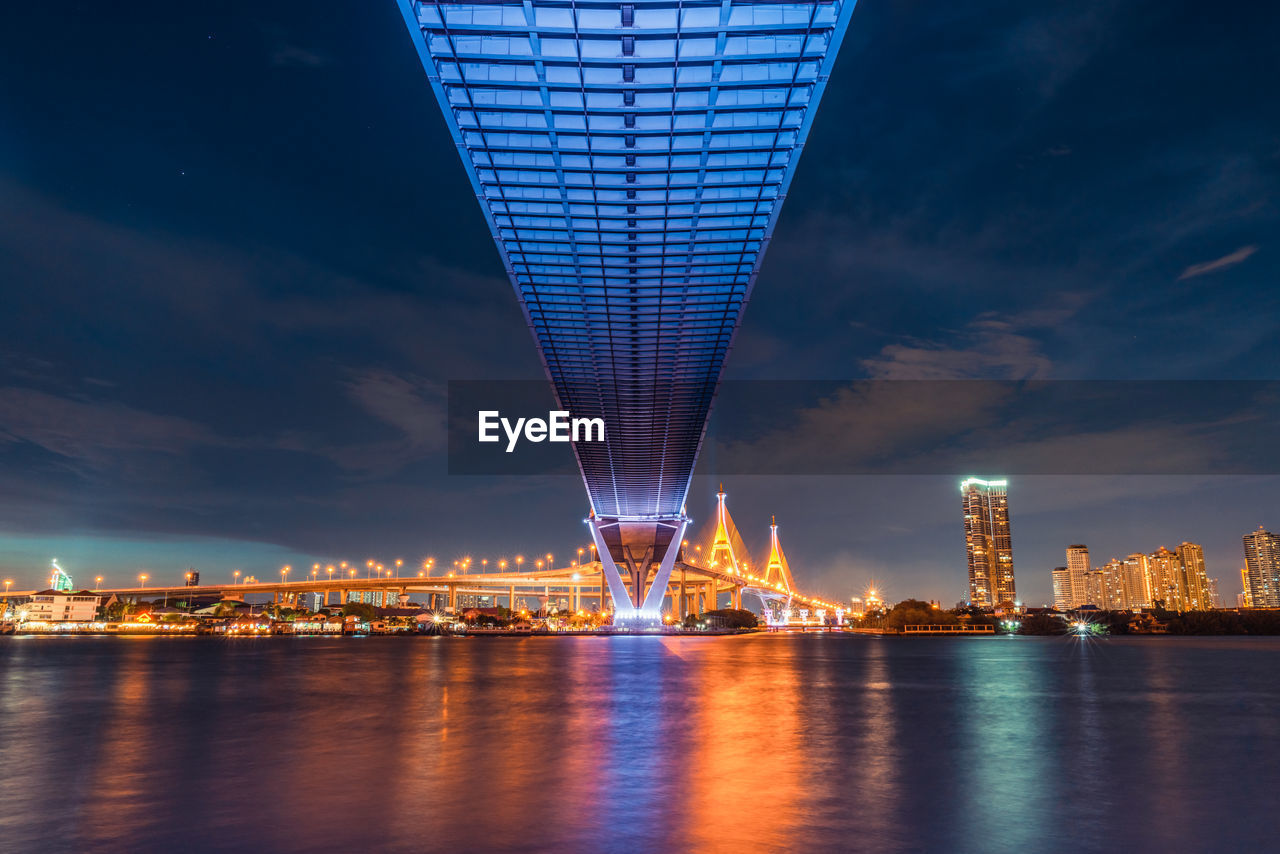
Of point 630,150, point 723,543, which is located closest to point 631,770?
point 630,150

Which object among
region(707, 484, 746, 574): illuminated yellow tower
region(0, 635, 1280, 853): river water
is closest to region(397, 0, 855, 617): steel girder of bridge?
A: region(0, 635, 1280, 853): river water

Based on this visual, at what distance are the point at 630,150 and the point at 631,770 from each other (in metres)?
28.9

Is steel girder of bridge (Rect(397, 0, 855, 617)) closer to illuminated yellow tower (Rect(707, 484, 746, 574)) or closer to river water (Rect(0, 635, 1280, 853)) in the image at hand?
river water (Rect(0, 635, 1280, 853))

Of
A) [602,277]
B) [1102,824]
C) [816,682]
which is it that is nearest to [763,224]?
[602,277]

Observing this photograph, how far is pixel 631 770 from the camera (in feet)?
40.7

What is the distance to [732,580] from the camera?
12938 centimetres

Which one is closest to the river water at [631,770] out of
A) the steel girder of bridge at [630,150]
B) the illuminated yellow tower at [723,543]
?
the steel girder of bridge at [630,150]

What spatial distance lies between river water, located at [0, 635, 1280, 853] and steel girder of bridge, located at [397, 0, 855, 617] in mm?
21414

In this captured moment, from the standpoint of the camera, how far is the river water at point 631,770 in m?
8.81

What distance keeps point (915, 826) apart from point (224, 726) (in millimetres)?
14963

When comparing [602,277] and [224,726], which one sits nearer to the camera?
[224,726]

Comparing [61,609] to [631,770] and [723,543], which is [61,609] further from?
[631,770]

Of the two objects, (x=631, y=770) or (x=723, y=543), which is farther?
(x=723, y=543)

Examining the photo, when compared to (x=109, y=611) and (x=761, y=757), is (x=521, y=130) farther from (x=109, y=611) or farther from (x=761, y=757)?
(x=109, y=611)
